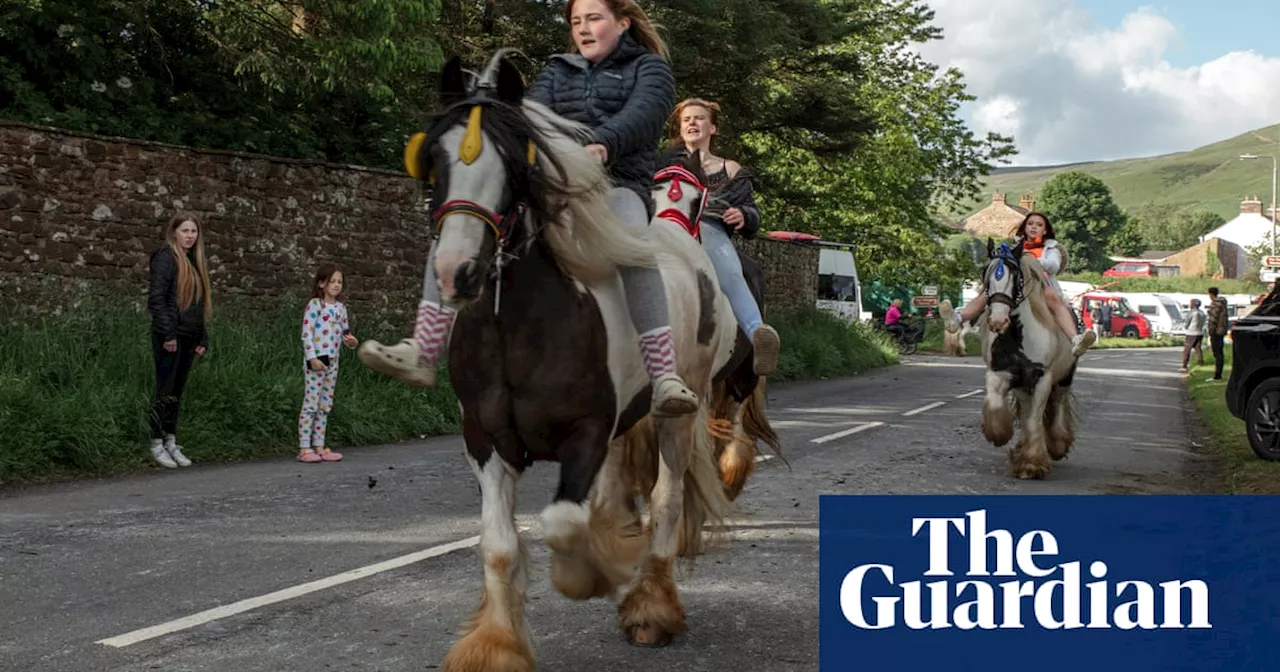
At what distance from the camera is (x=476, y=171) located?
398 centimetres

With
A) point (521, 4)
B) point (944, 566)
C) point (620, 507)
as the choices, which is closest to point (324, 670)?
point (620, 507)

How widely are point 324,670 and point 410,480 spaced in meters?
5.24

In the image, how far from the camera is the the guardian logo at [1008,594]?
4824mm

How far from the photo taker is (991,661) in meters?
4.73

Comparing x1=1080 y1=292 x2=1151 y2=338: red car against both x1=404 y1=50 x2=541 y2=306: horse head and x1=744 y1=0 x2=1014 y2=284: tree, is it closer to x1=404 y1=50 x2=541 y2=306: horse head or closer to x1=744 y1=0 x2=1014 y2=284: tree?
x1=744 y1=0 x2=1014 y2=284: tree

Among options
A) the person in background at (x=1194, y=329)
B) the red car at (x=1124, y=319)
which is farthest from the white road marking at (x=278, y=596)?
the red car at (x=1124, y=319)

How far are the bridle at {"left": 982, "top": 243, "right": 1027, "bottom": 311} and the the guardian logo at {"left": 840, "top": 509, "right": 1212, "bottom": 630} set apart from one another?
5912mm

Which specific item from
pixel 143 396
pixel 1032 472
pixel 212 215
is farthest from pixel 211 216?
pixel 1032 472

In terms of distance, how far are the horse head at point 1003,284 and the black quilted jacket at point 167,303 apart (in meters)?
6.66

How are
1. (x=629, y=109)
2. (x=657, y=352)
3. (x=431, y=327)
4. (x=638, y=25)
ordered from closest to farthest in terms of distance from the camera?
(x=431, y=327) < (x=657, y=352) < (x=629, y=109) < (x=638, y=25)

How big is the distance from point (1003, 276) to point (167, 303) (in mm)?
6975

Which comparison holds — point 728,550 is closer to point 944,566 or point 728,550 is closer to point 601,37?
point 944,566

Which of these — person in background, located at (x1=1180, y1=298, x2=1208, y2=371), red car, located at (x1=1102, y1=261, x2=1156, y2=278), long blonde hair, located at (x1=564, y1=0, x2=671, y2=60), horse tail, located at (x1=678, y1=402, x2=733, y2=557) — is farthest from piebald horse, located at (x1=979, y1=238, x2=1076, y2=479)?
red car, located at (x1=1102, y1=261, x2=1156, y2=278)

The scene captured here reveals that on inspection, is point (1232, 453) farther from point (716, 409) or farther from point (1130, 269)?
point (1130, 269)
